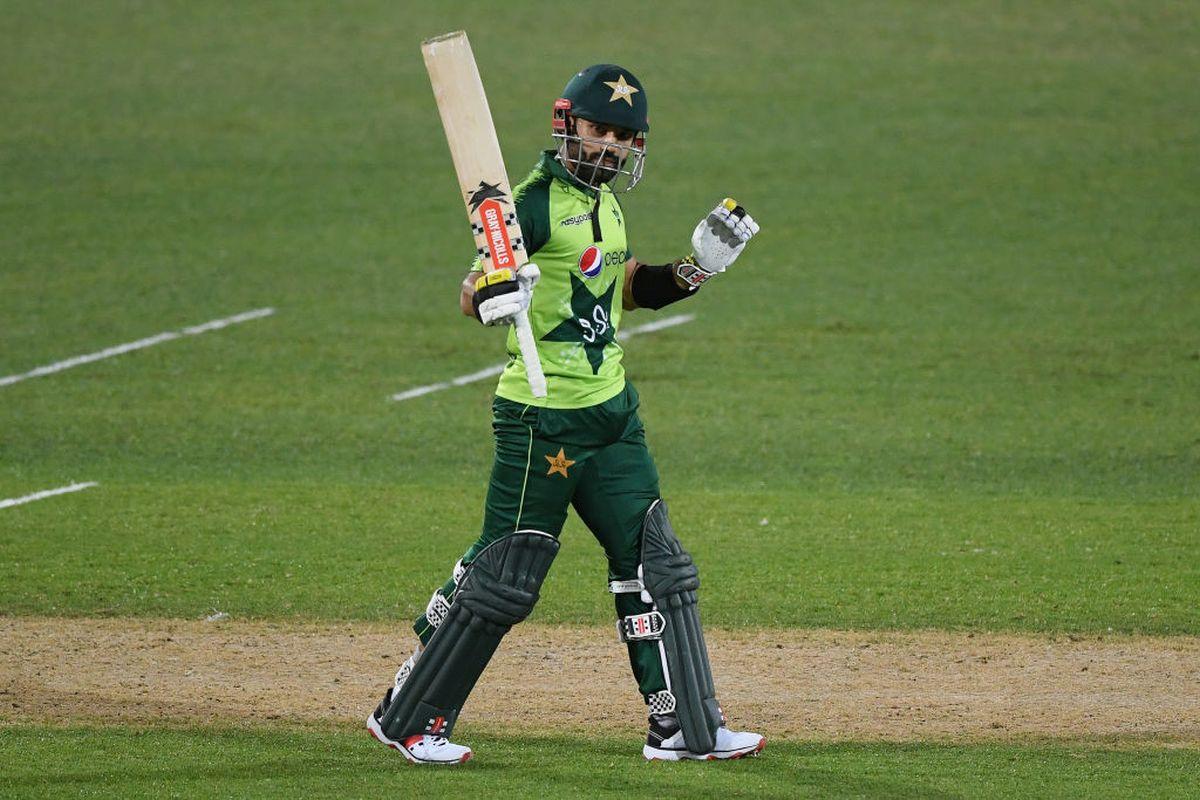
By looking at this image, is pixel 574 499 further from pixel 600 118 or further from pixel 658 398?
pixel 658 398

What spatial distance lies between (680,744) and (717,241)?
1.86 meters

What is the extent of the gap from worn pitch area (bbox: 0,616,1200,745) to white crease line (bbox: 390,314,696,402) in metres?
4.90

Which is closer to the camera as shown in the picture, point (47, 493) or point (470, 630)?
point (470, 630)

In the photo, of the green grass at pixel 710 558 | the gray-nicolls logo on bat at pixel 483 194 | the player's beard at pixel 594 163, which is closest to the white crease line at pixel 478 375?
the green grass at pixel 710 558

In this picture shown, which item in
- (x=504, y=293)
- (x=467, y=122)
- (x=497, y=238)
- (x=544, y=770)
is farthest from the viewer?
(x=467, y=122)

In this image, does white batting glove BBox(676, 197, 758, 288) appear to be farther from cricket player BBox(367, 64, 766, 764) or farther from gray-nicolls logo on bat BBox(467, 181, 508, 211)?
gray-nicolls logo on bat BBox(467, 181, 508, 211)

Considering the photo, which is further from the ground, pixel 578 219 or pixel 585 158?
pixel 585 158

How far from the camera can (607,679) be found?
7.51 m

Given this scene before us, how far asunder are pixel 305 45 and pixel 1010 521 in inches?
602

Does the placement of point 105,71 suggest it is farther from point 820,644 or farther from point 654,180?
point 820,644

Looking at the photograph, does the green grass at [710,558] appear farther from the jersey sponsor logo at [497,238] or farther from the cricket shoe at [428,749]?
the jersey sponsor logo at [497,238]

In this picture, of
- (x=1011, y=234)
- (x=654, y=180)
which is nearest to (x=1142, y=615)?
(x=1011, y=234)

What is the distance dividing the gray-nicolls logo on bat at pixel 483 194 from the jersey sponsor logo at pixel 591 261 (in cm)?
37

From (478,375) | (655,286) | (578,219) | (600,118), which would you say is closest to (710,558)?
(655,286)
